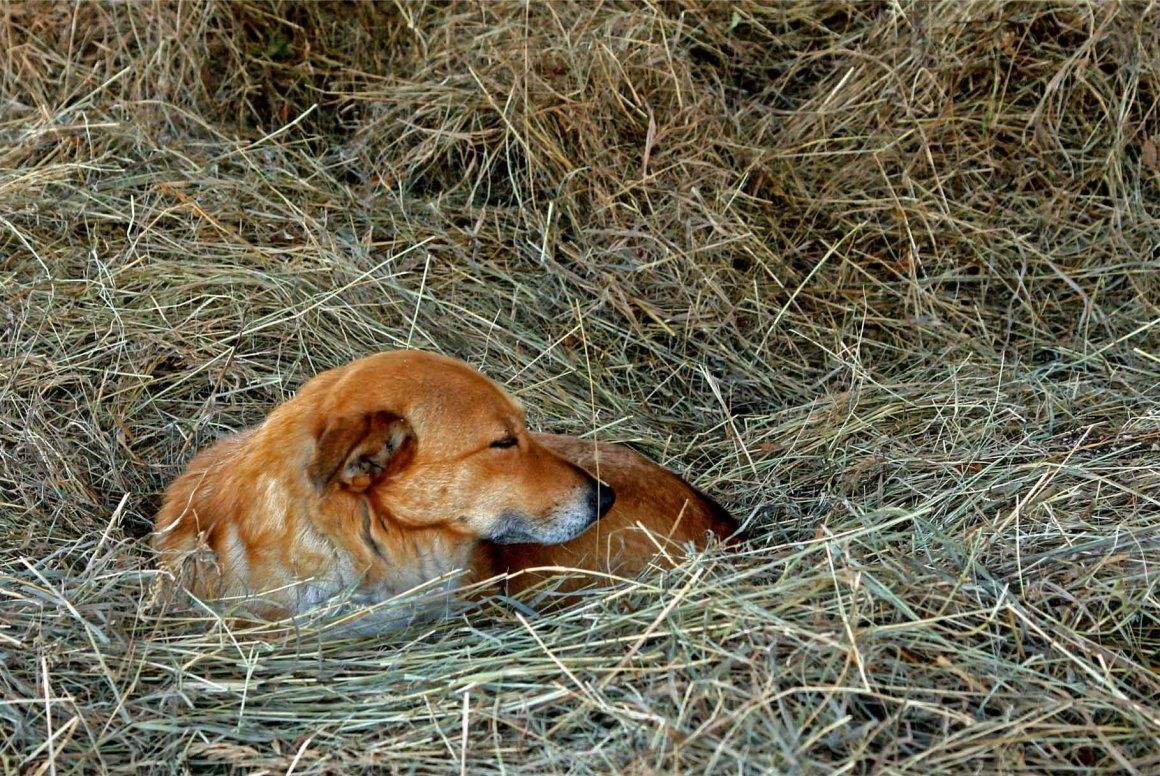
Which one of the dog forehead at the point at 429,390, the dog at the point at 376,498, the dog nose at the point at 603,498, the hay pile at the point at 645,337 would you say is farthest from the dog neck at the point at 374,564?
the dog nose at the point at 603,498

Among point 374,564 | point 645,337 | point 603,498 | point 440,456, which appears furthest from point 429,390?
point 645,337

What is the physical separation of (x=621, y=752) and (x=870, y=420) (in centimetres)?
273

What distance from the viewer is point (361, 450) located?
12.7 feet

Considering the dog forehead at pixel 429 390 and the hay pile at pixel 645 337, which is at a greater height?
the dog forehead at pixel 429 390

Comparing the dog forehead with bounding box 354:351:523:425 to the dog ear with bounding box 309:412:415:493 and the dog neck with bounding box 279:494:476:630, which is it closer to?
the dog ear with bounding box 309:412:415:493

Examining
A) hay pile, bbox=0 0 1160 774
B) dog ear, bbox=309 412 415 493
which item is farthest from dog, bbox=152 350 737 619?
hay pile, bbox=0 0 1160 774

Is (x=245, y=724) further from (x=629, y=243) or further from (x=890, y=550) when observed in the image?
(x=629, y=243)

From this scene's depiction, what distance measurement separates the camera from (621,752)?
3131mm

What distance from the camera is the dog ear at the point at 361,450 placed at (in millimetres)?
3811

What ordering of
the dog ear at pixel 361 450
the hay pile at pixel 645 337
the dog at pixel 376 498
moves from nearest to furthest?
1. the hay pile at pixel 645 337
2. the dog ear at pixel 361 450
3. the dog at pixel 376 498

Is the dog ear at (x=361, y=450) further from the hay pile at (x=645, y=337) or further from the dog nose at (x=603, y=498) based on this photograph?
the dog nose at (x=603, y=498)

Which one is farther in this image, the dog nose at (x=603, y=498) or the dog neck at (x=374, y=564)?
the dog nose at (x=603, y=498)

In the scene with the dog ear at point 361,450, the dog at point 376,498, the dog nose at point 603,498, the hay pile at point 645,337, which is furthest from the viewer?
the dog nose at point 603,498

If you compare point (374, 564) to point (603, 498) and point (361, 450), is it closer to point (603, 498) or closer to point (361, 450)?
point (361, 450)
